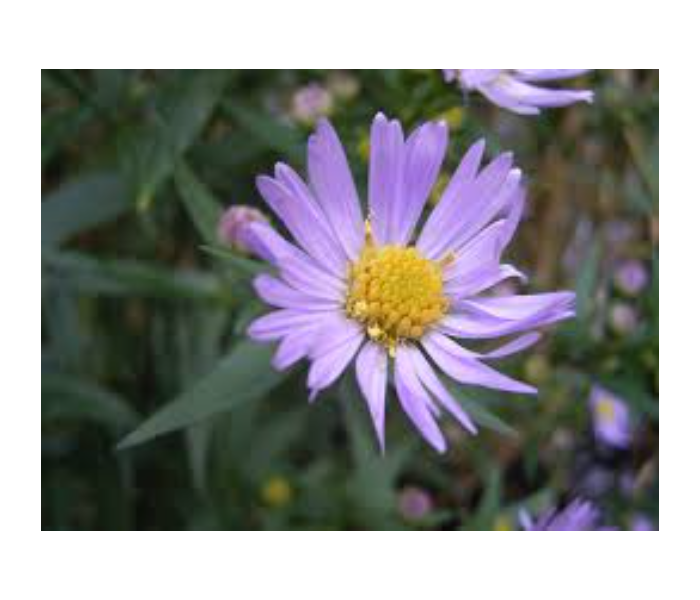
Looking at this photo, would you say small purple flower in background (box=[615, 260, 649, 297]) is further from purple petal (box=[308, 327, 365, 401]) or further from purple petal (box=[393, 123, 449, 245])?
purple petal (box=[308, 327, 365, 401])

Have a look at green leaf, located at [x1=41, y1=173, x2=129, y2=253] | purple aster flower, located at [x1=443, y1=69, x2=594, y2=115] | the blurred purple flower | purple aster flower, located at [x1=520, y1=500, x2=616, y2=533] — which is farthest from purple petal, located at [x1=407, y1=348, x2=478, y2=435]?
green leaf, located at [x1=41, y1=173, x2=129, y2=253]

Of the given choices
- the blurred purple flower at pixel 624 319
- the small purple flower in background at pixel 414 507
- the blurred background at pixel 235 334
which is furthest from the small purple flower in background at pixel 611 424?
the small purple flower in background at pixel 414 507

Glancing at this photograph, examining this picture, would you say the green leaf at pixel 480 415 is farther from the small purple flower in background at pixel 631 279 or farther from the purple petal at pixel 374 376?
the small purple flower in background at pixel 631 279

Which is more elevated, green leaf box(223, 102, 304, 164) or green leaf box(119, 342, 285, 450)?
green leaf box(223, 102, 304, 164)

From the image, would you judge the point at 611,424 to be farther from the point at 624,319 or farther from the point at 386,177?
the point at 386,177

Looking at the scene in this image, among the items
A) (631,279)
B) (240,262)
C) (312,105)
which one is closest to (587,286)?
(631,279)
